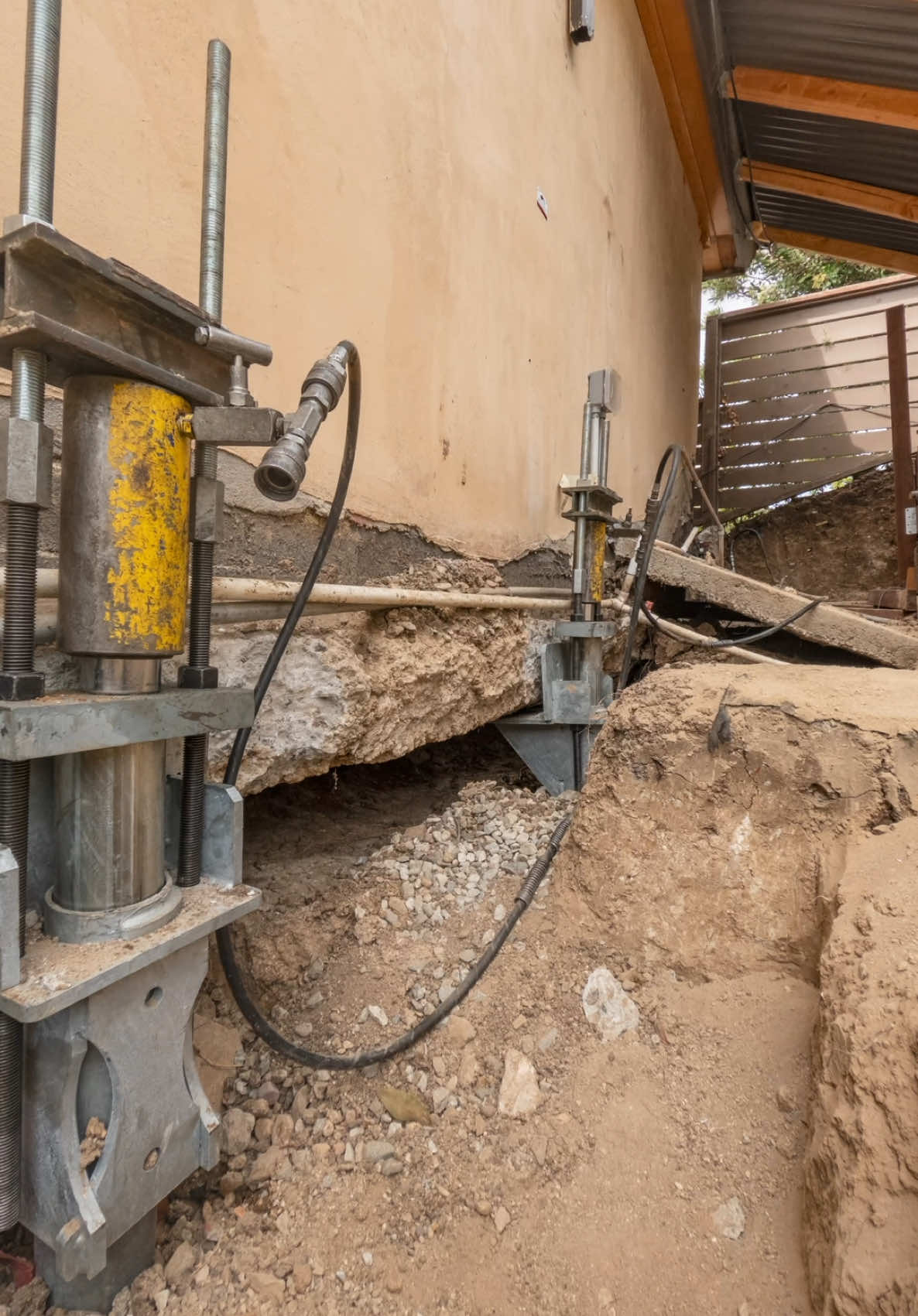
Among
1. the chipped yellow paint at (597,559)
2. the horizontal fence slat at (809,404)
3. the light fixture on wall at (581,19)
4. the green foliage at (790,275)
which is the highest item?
the green foliage at (790,275)

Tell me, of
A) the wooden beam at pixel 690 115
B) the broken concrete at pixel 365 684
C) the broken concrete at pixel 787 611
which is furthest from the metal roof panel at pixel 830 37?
the broken concrete at pixel 365 684

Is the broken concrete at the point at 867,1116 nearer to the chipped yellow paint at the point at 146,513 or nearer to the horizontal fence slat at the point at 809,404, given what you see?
the chipped yellow paint at the point at 146,513

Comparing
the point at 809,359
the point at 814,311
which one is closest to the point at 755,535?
the point at 809,359

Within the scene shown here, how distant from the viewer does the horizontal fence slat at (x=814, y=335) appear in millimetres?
5742

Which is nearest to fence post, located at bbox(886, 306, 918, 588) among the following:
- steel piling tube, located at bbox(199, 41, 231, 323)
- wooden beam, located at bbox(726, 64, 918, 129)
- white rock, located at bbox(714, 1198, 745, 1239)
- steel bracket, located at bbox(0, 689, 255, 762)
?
wooden beam, located at bbox(726, 64, 918, 129)

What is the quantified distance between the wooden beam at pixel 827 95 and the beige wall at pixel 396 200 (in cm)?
145

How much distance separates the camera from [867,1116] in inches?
29.2

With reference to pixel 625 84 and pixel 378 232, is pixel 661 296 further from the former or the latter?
pixel 378 232

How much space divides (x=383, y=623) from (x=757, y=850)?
34.2 inches

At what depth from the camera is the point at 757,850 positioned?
1162 millimetres

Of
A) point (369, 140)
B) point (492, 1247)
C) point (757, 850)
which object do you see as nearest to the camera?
point (492, 1247)

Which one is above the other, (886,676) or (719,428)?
(719,428)

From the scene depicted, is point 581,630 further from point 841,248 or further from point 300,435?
point 841,248

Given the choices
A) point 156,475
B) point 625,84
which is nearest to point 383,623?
point 156,475
